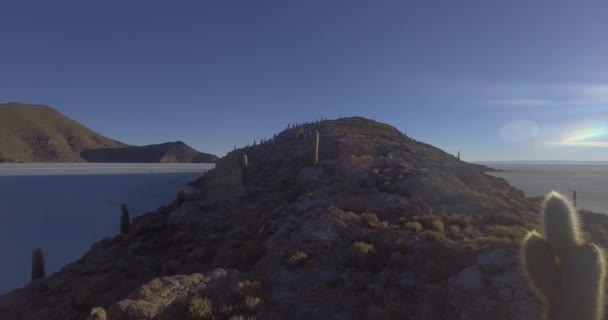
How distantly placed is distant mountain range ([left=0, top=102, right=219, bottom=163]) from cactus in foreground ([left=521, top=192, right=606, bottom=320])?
126 m

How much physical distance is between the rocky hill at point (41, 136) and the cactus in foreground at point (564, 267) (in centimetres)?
12527

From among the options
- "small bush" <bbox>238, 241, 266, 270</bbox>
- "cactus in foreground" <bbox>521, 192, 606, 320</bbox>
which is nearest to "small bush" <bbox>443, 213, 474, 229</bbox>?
"small bush" <bbox>238, 241, 266, 270</bbox>

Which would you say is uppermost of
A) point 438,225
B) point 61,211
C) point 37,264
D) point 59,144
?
point 59,144

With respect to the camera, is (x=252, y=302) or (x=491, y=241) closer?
(x=252, y=302)

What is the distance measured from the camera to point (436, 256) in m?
11.5

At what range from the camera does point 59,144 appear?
133 m

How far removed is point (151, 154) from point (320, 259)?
150m

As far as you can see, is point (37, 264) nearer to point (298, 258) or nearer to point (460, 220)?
point (298, 258)

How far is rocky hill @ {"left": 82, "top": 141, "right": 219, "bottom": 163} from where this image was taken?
141750mm

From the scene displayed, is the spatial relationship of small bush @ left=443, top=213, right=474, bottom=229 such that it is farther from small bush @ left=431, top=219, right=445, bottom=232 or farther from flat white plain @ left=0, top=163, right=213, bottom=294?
flat white plain @ left=0, top=163, right=213, bottom=294

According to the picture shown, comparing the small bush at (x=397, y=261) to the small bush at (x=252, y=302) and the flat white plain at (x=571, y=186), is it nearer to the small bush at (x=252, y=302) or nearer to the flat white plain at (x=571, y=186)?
the small bush at (x=252, y=302)

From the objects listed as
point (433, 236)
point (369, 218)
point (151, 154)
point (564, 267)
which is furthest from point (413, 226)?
point (151, 154)

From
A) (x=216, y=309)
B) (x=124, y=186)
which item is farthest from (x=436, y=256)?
(x=124, y=186)

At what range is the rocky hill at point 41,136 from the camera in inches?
4660
